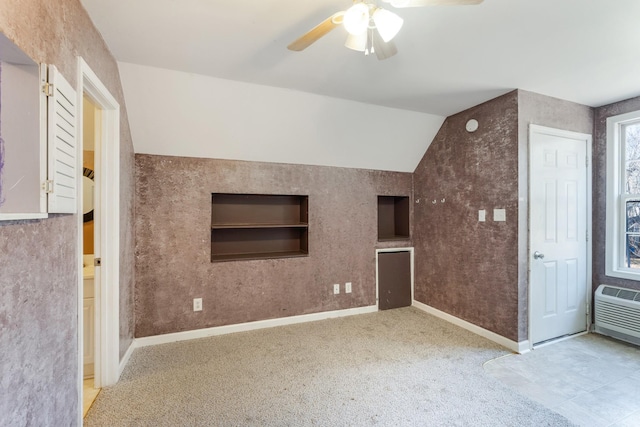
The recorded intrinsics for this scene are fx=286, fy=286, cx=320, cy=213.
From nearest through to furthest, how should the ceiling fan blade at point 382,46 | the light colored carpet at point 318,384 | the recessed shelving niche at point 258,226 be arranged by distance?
the ceiling fan blade at point 382,46
the light colored carpet at point 318,384
the recessed shelving niche at point 258,226

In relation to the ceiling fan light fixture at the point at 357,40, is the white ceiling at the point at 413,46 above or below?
above

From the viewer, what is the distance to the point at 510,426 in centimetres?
169

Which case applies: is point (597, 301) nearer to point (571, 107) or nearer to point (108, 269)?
point (571, 107)

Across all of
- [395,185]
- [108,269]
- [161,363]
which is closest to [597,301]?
[395,185]

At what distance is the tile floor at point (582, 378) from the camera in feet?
6.01

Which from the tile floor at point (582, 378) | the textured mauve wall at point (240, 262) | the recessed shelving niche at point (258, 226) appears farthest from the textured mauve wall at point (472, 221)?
the recessed shelving niche at point (258, 226)

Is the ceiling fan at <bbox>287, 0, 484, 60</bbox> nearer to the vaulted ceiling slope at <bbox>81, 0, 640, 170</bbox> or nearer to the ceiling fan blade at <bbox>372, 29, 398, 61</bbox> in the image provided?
the ceiling fan blade at <bbox>372, 29, 398, 61</bbox>

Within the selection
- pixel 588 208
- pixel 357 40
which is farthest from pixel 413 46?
pixel 588 208

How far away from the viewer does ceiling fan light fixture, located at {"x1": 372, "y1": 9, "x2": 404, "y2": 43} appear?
1.25 m

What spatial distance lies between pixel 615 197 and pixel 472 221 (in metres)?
1.39

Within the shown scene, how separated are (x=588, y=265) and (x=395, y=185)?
219 centimetres

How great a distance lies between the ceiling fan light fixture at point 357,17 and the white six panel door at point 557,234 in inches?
86.3

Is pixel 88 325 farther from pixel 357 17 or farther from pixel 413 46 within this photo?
pixel 413 46

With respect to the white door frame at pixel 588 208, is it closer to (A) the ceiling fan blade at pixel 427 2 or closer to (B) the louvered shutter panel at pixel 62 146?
(A) the ceiling fan blade at pixel 427 2
